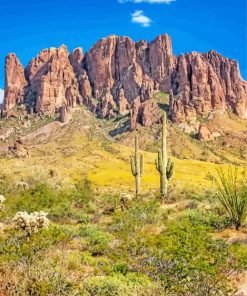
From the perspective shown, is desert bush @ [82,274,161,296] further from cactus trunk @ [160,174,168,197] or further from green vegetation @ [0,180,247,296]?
cactus trunk @ [160,174,168,197]

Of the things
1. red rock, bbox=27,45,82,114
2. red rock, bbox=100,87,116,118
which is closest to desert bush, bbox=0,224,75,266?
red rock, bbox=100,87,116,118

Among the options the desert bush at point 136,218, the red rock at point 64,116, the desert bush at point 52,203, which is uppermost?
the red rock at point 64,116

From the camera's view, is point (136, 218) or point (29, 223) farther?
point (136, 218)

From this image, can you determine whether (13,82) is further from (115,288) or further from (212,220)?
(115,288)

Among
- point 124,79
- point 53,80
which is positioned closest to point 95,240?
point 53,80

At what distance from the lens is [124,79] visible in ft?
567

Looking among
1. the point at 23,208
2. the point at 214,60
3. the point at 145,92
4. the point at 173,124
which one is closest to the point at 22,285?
the point at 23,208

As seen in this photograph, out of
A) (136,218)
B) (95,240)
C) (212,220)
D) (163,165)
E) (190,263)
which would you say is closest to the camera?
(190,263)

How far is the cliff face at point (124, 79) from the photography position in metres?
148

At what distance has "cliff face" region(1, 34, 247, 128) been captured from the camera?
5817 inches

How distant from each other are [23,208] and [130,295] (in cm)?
1440

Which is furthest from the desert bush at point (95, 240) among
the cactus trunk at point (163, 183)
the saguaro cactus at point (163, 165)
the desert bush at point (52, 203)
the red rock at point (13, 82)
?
the red rock at point (13, 82)

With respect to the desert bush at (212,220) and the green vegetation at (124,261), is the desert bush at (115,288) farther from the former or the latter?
the desert bush at (212,220)

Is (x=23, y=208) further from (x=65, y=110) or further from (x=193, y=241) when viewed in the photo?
(x=65, y=110)
